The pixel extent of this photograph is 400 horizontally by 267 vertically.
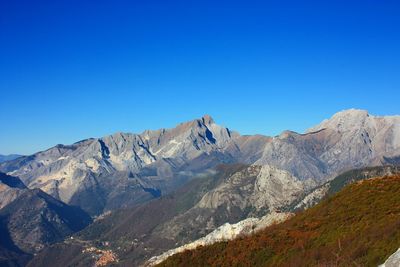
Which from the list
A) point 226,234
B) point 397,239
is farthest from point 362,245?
point 226,234

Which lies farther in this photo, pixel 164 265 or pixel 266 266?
pixel 164 265

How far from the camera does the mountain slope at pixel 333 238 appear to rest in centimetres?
6812

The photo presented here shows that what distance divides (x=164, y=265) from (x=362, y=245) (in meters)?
51.5

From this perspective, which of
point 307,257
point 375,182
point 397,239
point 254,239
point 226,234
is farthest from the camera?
point 226,234

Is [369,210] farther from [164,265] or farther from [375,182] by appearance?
[164,265]

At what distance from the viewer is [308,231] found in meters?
92.5

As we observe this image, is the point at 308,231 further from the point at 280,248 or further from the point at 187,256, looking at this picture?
the point at 187,256

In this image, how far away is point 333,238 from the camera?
82125 millimetres

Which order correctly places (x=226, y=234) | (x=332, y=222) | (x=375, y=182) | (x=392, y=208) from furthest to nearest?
(x=226, y=234) → (x=375, y=182) → (x=332, y=222) → (x=392, y=208)

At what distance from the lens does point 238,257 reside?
95.4 meters

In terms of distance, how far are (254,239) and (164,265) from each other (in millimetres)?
21297

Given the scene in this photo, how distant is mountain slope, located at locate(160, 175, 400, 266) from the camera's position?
6812 centimetres

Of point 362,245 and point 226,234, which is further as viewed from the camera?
point 226,234

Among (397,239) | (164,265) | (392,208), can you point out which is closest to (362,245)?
(397,239)
